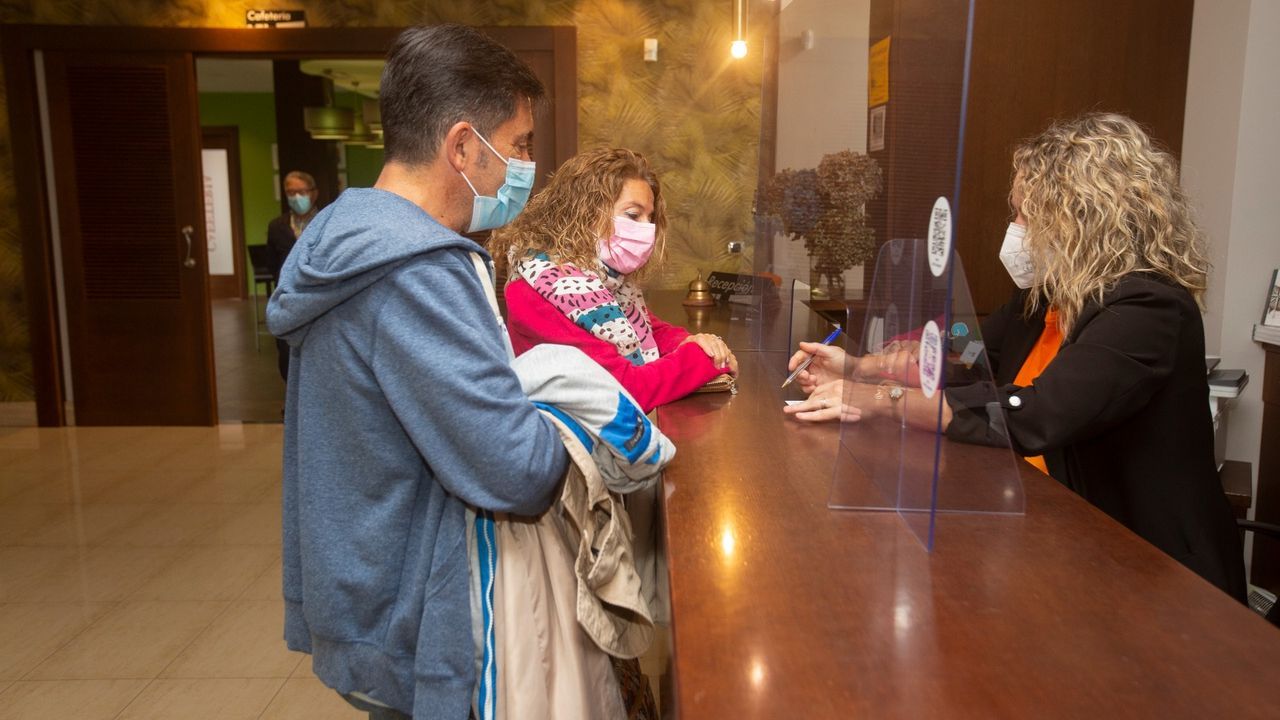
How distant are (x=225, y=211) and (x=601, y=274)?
512 inches

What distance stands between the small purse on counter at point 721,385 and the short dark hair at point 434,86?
86 centimetres

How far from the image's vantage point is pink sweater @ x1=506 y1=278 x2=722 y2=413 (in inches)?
73.8

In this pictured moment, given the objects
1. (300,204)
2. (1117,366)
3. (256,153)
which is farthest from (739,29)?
(256,153)

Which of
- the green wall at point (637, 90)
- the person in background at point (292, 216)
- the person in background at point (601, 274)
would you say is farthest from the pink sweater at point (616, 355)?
the person in background at point (292, 216)

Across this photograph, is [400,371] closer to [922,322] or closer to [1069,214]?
[922,322]

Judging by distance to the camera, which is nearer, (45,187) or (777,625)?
(777,625)

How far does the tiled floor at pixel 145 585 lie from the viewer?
8.74ft

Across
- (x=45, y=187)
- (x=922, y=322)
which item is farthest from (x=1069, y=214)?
(x=45, y=187)

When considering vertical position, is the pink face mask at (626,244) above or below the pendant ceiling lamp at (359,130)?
below

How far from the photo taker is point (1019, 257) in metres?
1.88

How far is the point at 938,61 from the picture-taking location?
3.51ft

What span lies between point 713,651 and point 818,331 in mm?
1566

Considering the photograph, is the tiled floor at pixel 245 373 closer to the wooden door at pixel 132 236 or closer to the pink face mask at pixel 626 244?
the wooden door at pixel 132 236

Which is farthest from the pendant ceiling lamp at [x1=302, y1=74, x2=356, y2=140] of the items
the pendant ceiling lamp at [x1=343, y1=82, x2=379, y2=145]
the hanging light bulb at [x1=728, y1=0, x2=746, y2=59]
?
the hanging light bulb at [x1=728, y1=0, x2=746, y2=59]
